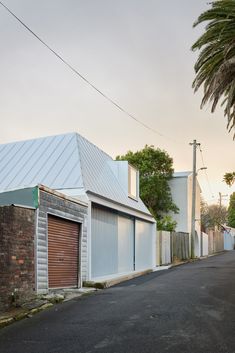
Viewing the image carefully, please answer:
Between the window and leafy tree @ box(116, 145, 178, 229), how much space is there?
16623 millimetres

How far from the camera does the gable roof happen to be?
19969 millimetres

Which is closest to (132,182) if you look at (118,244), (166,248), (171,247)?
(118,244)

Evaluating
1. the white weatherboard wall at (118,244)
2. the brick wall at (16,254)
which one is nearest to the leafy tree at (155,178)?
the white weatherboard wall at (118,244)

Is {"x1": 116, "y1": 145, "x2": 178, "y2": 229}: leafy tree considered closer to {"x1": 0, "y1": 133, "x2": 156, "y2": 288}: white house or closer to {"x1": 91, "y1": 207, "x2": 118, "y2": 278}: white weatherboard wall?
{"x1": 0, "y1": 133, "x2": 156, "y2": 288}: white house

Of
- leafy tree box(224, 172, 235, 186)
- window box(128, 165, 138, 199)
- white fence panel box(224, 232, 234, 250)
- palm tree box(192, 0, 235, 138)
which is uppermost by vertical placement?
palm tree box(192, 0, 235, 138)

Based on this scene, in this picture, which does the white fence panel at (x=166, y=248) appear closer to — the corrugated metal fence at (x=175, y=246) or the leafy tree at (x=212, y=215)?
the corrugated metal fence at (x=175, y=246)

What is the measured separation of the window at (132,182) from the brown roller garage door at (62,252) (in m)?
9.04

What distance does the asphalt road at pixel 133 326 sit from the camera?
7.70 m

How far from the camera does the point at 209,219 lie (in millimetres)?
82938

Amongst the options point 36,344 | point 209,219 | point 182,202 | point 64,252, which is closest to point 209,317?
point 36,344

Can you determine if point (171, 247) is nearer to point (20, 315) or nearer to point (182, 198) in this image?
point (182, 198)

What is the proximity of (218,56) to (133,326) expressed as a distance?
7.47 m

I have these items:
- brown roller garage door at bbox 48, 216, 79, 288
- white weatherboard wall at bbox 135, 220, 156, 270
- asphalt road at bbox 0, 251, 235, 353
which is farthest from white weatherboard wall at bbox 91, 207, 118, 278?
asphalt road at bbox 0, 251, 235, 353

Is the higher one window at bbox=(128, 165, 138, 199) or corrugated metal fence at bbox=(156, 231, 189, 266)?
window at bbox=(128, 165, 138, 199)
